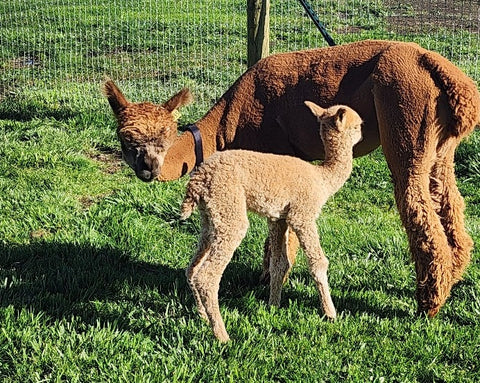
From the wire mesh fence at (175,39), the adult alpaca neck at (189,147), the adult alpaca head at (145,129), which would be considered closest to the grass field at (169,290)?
the adult alpaca neck at (189,147)

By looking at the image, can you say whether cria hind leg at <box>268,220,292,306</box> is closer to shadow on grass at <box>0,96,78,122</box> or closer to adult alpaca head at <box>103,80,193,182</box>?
adult alpaca head at <box>103,80,193,182</box>

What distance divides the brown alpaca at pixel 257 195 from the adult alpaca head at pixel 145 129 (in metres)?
0.57

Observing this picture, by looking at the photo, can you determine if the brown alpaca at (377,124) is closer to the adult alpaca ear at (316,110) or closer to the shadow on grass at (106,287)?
the adult alpaca ear at (316,110)

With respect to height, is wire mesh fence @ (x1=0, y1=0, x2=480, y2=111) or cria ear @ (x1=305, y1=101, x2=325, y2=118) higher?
cria ear @ (x1=305, y1=101, x2=325, y2=118)

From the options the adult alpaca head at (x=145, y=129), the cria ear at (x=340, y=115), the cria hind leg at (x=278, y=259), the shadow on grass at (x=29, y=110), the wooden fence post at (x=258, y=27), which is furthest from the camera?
→ the shadow on grass at (x=29, y=110)

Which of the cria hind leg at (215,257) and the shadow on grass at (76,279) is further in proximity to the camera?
the shadow on grass at (76,279)

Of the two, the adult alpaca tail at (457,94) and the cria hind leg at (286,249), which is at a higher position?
the adult alpaca tail at (457,94)

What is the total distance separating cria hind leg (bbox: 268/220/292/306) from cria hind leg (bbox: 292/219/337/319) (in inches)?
13.5

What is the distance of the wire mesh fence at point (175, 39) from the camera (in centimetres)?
1033

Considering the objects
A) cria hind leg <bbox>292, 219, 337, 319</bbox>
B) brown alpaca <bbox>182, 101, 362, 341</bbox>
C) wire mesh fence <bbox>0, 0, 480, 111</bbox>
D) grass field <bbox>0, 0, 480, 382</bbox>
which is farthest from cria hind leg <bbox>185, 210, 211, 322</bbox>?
wire mesh fence <bbox>0, 0, 480, 111</bbox>

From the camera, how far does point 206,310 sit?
12.5 ft

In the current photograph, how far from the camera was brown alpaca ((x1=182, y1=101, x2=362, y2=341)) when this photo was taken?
142 inches

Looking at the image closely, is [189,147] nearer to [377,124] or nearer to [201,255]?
[201,255]

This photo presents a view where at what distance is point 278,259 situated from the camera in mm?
4352
